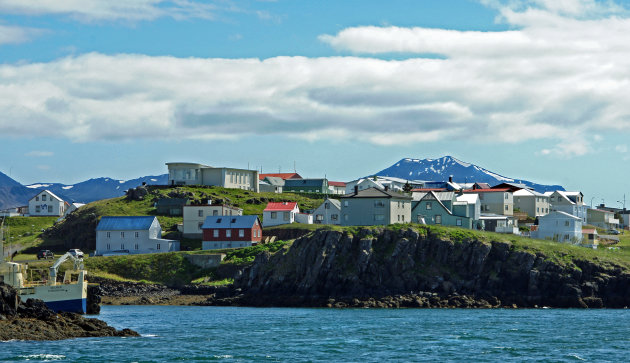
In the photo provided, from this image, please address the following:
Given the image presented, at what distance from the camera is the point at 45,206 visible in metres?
166

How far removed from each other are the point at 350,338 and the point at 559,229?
214 ft

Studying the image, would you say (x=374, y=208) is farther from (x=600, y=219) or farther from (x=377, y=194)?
(x=600, y=219)

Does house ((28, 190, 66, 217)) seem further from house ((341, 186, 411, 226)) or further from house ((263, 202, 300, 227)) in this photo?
house ((341, 186, 411, 226))

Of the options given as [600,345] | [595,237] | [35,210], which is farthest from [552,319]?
[35,210]

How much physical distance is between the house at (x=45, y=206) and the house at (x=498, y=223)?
259ft

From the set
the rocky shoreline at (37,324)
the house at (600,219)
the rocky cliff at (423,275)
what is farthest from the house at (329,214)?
the rocky shoreline at (37,324)

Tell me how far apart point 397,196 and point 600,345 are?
57.4 metres

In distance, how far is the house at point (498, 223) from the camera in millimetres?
121694

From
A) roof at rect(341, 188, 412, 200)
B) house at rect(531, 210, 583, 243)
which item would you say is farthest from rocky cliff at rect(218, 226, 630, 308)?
house at rect(531, 210, 583, 243)

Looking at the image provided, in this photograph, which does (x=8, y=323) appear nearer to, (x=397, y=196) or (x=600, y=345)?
(x=600, y=345)

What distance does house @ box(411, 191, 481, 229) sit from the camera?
12056 centimetres

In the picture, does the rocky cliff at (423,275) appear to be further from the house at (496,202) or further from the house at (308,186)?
the house at (308,186)

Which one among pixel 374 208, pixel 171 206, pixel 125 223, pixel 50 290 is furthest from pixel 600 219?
pixel 50 290

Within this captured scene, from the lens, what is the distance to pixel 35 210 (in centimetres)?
16512
